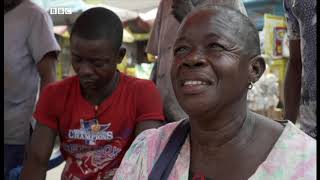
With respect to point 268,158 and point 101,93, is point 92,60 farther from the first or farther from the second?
point 268,158

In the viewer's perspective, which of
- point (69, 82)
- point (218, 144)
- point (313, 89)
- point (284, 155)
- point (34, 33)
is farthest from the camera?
point (34, 33)

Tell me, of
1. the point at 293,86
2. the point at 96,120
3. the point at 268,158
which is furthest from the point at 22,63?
the point at 268,158

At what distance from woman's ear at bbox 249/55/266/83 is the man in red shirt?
0.76m

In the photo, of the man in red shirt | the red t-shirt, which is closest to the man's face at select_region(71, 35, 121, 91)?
the man in red shirt

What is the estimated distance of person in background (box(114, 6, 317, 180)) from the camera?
1.52 m

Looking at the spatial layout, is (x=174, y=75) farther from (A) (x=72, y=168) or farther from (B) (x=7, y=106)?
(B) (x=7, y=106)

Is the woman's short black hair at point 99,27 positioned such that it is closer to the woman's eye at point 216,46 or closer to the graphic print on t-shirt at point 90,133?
the graphic print on t-shirt at point 90,133

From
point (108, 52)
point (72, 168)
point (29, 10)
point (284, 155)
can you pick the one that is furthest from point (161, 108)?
point (29, 10)

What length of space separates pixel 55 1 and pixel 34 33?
46cm

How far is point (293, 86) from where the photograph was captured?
2.71 metres

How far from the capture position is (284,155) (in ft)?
5.02

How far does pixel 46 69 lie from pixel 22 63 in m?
0.15

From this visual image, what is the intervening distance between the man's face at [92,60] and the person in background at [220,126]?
65cm

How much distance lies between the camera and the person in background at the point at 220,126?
59.7 inches
